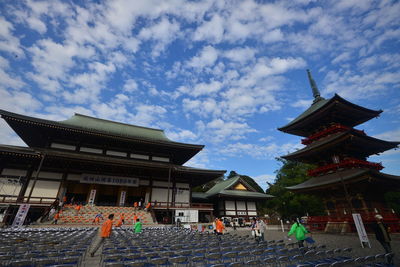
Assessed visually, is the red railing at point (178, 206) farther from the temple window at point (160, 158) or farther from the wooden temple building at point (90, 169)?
the temple window at point (160, 158)

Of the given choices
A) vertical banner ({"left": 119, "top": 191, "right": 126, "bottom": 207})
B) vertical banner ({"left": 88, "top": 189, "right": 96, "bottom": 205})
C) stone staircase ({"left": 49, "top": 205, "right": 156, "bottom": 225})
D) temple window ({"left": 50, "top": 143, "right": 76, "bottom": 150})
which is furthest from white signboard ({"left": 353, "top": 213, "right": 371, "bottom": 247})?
temple window ({"left": 50, "top": 143, "right": 76, "bottom": 150})

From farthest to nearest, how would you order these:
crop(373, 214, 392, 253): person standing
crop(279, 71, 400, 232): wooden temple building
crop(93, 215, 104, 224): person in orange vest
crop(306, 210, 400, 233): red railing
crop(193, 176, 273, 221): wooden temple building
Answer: crop(193, 176, 273, 221): wooden temple building
crop(93, 215, 104, 224): person in orange vest
crop(279, 71, 400, 232): wooden temple building
crop(306, 210, 400, 233): red railing
crop(373, 214, 392, 253): person standing

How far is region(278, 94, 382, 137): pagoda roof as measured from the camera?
57.0 ft

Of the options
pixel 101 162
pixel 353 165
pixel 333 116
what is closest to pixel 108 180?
pixel 101 162

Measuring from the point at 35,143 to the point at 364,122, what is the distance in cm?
3612

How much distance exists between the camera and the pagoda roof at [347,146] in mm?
15691

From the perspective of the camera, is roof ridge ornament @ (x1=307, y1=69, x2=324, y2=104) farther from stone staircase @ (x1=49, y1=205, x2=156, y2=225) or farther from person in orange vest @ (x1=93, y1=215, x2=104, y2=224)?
person in orange vest @ (x1=93, y1=215, x2=104, y2=224)

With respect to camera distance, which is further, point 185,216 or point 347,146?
point 185,216

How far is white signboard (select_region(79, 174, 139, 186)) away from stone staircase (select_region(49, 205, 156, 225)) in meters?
2.52

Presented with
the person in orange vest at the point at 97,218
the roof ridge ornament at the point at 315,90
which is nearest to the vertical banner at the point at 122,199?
the person in orange vest at the point at 97,218

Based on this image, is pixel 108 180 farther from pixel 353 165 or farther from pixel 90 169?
pixel 353 165

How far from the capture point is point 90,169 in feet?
61.6

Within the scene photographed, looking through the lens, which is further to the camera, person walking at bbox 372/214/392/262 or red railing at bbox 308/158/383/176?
red railing at bbox 308/158/383/176

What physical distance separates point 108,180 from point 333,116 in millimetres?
22801
